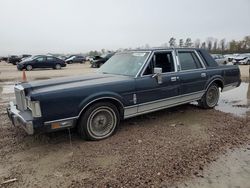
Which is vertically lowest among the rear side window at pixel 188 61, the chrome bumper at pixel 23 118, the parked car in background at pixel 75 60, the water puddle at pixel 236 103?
the water puddle at pixel 236 103

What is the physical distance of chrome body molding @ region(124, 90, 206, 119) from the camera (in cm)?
486

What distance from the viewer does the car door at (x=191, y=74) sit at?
581cm

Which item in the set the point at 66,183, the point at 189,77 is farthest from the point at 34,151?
the point at 189,77

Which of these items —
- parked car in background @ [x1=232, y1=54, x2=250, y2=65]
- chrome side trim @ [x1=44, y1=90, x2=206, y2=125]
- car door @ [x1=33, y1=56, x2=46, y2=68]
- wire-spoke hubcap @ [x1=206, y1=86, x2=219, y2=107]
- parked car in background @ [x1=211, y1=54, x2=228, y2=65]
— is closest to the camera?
chrome side trim @ [x1=44, y1=90, x2=206, y2=125]

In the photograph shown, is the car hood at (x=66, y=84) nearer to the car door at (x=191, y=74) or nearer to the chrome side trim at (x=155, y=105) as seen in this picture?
the chrome side trim at (x=155, y=105)

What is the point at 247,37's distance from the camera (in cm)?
7169

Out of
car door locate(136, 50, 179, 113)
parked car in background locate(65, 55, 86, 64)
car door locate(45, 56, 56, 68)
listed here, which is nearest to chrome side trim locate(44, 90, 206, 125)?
car door locate(136, 50, 179, 113)

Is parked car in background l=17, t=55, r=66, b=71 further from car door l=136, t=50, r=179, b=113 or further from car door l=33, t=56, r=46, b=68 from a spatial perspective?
car door l=136, t=50, r=179, b=113

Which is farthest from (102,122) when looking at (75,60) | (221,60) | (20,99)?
(75,60)

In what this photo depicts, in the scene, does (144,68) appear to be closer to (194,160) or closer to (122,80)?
(122,80)

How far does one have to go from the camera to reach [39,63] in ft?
76.9

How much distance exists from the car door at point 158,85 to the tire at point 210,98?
4.36 feet

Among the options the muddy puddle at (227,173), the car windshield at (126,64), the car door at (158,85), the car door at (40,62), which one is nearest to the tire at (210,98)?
the car door at (158,85)

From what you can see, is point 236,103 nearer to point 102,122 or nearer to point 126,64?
point 126,64
